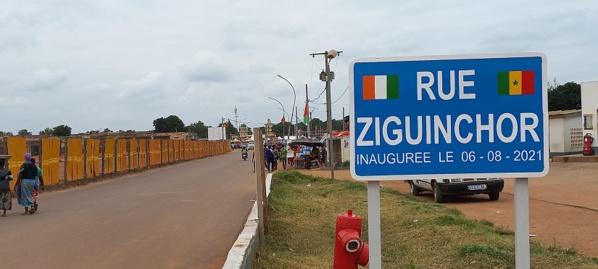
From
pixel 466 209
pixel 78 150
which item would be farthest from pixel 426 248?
pixel 78 150

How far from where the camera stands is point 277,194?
1641 cm

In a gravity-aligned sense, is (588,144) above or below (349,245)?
below

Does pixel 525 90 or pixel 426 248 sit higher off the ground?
pixel 525 90

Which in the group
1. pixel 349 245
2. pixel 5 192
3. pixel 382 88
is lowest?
pixel 5 192

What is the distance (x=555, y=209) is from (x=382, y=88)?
39.2 ft

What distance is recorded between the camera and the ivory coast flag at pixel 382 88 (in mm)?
3340

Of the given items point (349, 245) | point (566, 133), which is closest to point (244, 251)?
point (349, 245)

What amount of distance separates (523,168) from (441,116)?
0.56 meters

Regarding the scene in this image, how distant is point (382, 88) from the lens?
3355 millimetres

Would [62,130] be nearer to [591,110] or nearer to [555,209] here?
[591,110]

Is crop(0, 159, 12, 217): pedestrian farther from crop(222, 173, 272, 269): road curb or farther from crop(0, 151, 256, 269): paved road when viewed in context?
crop(222, 173, 272, 269): road curb

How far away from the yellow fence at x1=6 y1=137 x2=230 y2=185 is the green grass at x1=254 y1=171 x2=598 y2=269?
9521 millimetres

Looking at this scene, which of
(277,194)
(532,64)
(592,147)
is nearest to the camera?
(532,64)

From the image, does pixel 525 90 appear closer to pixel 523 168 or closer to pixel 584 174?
pixel 523 168
